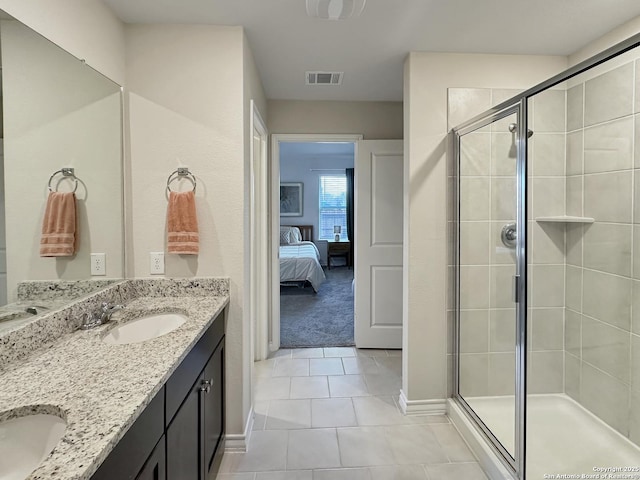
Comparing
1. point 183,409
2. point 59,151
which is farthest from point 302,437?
point 59,151

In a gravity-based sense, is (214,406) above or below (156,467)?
below

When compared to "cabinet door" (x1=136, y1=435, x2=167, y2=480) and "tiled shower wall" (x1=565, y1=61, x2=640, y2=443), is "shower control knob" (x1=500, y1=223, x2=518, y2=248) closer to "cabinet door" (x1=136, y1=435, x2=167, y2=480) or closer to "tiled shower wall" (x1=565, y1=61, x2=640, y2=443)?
"tiled shower wall" (x1=565, y1=61, x2=640, y2=443)

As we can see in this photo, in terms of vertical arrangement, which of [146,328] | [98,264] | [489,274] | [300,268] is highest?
[98,264]

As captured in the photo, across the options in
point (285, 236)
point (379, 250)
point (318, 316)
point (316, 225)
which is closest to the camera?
point (379, 250)

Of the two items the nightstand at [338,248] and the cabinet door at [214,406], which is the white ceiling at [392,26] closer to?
the cabinet door at [214,406]

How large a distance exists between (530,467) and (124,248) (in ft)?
7.82

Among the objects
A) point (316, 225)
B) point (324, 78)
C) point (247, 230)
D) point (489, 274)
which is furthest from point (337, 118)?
point (316, 225)

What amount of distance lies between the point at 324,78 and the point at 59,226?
83.4 inches

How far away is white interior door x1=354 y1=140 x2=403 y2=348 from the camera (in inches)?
141

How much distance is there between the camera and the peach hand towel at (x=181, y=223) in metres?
1.98

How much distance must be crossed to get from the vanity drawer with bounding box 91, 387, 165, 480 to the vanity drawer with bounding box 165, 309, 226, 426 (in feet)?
0.23

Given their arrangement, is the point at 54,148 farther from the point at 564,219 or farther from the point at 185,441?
the point at 564,219

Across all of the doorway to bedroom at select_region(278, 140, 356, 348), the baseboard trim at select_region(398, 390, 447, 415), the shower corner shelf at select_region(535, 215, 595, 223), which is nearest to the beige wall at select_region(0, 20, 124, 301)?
the baseboard trim at select_region(398, 390, 447, 415)

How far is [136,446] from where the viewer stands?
0.97 metres
